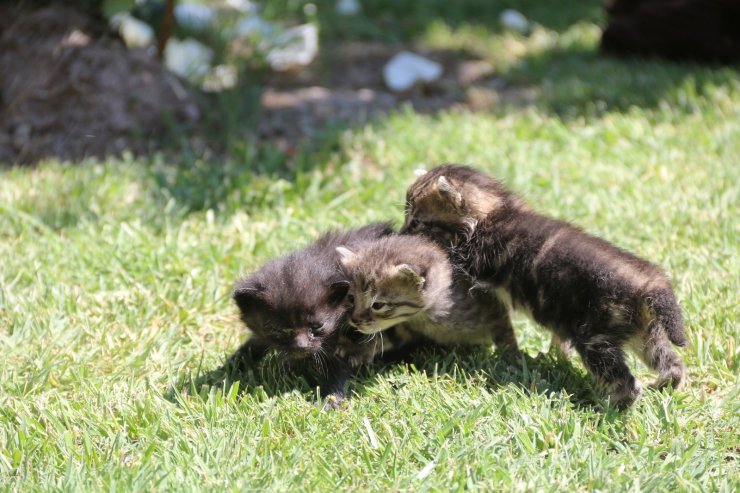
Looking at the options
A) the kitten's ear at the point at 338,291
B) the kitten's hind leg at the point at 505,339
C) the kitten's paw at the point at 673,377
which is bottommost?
the kitten's hind leg at the point at 505,339

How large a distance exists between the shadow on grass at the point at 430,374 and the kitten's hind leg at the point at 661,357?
1.12 ft

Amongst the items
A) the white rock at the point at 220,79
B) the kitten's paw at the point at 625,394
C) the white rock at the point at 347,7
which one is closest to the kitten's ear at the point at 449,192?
the kitten's paw at the point at 625,394

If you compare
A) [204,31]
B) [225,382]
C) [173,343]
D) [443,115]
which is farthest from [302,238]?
[204,31]

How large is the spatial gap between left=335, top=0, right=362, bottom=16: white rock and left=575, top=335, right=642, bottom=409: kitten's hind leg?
29.8 ft

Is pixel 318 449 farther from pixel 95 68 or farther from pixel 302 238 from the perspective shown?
pixel 95 68

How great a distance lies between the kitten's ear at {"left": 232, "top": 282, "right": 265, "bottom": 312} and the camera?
4.46m

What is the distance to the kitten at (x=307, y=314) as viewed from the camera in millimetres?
4457

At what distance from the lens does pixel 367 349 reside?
4699 mm

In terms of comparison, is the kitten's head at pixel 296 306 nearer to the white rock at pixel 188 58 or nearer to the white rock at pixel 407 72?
the white rock at pixel 188 58

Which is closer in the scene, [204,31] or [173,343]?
[173,343]

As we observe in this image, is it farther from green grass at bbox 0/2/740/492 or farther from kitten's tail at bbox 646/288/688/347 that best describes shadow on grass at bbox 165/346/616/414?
kitten's tail at bbox 646/288/688/347

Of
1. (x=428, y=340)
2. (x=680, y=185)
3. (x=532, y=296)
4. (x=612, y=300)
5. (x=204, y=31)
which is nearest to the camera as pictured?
(x=612, y=300)

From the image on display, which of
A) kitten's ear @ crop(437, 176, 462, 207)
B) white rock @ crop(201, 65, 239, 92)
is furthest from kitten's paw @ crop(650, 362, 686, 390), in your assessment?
white rock @ crop(201, 65, 239, 92)

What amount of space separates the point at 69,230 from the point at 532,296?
11.6 feet
